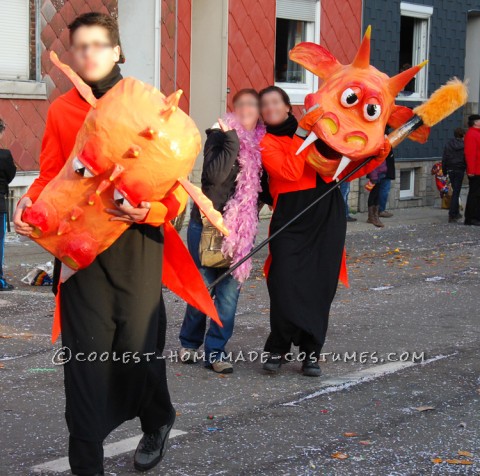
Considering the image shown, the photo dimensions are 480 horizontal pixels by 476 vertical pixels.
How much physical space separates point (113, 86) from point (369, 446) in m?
2.33

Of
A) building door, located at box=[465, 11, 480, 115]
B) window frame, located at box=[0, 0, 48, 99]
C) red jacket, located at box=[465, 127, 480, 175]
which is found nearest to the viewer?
window frame, located at box=[0, 0, 48, 99]

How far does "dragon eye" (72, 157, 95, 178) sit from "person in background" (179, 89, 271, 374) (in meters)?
2.38

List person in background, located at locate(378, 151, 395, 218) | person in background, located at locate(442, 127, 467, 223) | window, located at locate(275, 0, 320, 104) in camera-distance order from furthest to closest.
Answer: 1. person in background, located at locate(442, 127, 467, 223)
2. window, located at locate(275, 0, 320, 104)
3. person in background, located at locate(378, 151, 395, 218)

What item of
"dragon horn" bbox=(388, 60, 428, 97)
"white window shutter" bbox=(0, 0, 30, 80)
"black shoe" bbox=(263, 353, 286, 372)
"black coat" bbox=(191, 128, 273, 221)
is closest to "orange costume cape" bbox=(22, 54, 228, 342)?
"black coat" bbox=(191, 128, 273, 221)

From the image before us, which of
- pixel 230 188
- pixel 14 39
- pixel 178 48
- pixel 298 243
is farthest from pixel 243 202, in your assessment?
pixel 178 48

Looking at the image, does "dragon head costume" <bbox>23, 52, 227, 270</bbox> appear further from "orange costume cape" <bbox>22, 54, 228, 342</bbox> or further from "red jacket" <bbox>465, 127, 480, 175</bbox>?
"red jacket" <bbox>465, 127, 480, 175</bbox>

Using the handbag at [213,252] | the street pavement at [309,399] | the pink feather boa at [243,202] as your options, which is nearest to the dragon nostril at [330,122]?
the pink feather boa at [243,202]

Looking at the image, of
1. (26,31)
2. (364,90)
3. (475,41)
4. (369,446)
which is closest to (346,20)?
(475,41)

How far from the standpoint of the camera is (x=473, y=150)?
17.3m

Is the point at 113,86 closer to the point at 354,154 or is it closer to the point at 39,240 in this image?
the point at 39,240

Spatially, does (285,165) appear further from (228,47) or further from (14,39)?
(228,47)

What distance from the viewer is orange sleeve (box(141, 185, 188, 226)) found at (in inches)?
174

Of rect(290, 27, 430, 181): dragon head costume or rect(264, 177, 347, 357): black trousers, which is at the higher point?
rect(290, 27, 430, 181): dragon head costume

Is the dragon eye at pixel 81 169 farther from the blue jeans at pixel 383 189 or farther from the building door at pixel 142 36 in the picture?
the blue jeans at pixel 383 189
